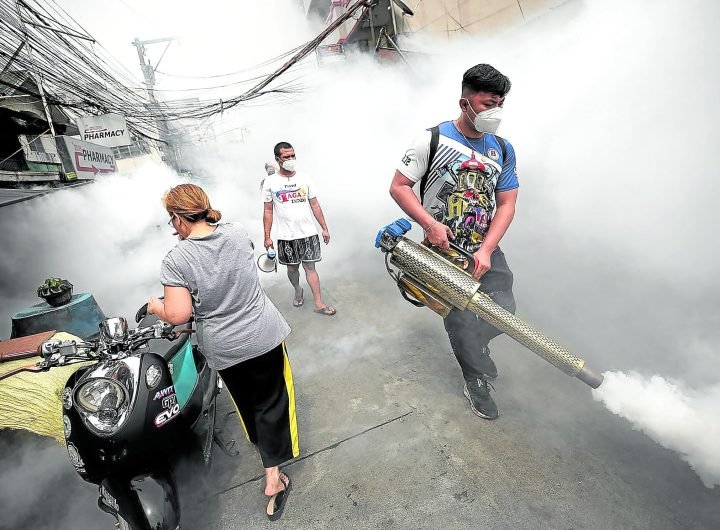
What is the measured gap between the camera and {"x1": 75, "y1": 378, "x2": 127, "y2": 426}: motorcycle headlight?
149 cm

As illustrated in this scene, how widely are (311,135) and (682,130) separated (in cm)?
947

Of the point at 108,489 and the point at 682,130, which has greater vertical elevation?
the point at 682,130

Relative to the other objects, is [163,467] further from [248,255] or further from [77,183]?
[77,183]

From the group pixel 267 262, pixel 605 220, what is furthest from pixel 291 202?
pixel 605 220

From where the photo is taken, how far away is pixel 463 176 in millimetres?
2217

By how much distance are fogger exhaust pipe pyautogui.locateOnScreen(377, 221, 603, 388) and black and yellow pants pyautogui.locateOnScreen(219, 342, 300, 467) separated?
968 mm

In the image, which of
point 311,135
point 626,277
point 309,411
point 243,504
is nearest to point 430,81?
point 311,135

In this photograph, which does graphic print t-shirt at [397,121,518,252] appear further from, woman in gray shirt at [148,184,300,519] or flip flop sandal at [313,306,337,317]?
flip flop sandal at [313,306,337,317]

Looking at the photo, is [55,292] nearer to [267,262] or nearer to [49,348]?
[267,262]

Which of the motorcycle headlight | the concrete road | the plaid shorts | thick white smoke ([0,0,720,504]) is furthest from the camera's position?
the plaid shorts

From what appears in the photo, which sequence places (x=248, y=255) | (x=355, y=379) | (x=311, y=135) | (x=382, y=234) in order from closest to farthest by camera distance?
(x=248, y=255) → (x=382, y=234) → (x=355, y=379) → (x=311, y=135)

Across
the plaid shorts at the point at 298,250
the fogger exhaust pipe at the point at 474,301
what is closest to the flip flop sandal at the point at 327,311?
the plaid shorts at the point at 298,250

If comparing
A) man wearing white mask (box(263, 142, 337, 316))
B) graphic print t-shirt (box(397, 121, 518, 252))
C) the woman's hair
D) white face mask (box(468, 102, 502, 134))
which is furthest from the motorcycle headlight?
man wearing white mask (box(263, 142, 337, 316))

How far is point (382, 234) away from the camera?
2285 millimetres
